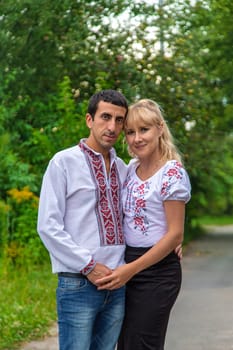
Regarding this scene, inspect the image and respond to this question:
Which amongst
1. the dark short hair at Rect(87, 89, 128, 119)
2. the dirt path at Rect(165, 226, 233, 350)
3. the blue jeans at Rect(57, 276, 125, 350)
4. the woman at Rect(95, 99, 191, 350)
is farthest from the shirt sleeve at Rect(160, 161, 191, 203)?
the dirt path at Rect(165, 226, 233, 350)

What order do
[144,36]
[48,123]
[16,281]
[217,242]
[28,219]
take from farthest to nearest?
[217,242] < [144,36] < [48,123] < [28,219] < [16,281]

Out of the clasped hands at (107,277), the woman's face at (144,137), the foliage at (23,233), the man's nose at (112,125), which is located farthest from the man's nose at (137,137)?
the foliage at (23,233)

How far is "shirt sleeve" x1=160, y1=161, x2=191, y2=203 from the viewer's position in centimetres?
406

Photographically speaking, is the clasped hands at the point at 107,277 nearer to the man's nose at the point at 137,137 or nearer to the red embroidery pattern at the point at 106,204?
the red embroidery pattern at the point at 106,204

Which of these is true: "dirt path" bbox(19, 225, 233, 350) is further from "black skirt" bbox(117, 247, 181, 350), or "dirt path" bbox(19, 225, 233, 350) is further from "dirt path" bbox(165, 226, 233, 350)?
"black skirt" bbox(117, 247, 181, 350)

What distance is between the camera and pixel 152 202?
4094mm

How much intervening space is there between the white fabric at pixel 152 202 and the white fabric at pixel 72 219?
0.12 m

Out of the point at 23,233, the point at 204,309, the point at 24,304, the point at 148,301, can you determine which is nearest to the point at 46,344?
the point at 24,304

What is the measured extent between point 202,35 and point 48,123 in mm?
3989

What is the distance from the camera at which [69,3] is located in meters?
14.6

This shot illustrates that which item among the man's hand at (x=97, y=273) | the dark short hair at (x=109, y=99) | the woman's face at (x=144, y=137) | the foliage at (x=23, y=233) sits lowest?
the foliage at (x=23, y=233)

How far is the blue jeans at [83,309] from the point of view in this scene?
4.00 metres

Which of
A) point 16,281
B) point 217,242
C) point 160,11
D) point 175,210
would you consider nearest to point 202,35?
point 160,11

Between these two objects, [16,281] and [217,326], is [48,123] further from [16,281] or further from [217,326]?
[217,326]
